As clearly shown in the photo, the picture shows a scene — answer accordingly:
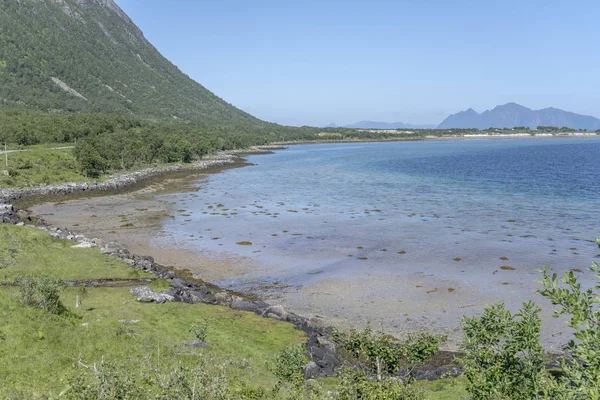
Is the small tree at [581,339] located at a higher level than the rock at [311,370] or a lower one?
higher

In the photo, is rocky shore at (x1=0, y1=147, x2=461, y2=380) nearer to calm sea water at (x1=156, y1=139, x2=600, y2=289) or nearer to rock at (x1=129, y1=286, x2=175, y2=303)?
rock at (x1=129, y1=286, x2=175, y2=303)

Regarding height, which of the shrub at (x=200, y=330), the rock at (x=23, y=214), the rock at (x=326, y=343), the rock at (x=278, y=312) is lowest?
the rock at (x=326, y=343)

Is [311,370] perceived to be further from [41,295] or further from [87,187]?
[87,187]

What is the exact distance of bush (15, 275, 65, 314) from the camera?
2811 centimetres

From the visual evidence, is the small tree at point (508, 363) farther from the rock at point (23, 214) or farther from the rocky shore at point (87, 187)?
the rocky shore at point (87, 187)

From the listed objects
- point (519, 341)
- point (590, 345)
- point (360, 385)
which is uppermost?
point (590, 345)

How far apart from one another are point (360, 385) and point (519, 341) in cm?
509

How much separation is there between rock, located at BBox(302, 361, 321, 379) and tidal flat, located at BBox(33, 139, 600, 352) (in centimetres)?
778

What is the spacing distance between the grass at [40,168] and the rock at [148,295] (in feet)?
252

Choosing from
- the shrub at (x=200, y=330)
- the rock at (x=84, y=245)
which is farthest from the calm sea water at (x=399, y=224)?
the shrub at (x=200, y=330)

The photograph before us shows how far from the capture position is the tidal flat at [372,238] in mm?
38812

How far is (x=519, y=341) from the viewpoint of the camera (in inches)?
554

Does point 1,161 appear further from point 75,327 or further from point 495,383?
point 495,383

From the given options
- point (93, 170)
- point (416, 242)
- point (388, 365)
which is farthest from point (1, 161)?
point (388, 365)
